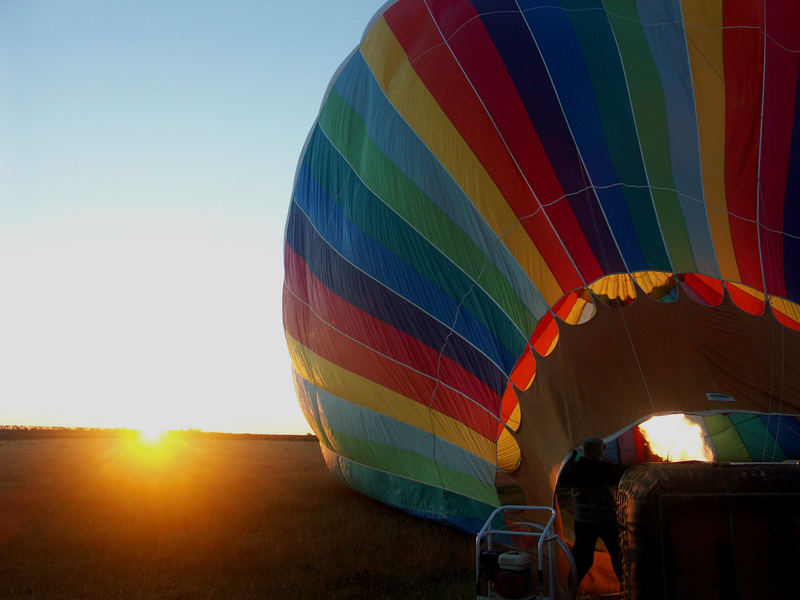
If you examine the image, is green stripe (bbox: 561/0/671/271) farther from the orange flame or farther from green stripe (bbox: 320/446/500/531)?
the orange flame

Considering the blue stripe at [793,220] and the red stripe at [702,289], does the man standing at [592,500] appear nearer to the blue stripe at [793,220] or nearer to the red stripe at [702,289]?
the blue stripe at [793,220]

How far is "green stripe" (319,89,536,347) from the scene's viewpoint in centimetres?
438

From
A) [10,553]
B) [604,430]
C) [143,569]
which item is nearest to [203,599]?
[143,569]

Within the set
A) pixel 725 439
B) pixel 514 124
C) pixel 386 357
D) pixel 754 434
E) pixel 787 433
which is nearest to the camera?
pixel 514 124

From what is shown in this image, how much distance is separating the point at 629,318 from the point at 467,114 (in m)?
1.81

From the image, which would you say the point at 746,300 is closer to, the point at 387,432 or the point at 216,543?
the point at 387,432

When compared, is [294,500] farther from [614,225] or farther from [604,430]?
[614,225]

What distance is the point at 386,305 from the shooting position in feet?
16.6

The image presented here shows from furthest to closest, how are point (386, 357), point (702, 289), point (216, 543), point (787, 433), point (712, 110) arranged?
point (787, 433) → point (702, 289) → point (386, 357) → point (216, 543) → point (712, 110)

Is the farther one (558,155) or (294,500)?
(294,500)

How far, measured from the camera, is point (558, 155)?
4340mm

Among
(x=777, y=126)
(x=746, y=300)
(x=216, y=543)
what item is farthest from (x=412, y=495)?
(x=777, y=126)

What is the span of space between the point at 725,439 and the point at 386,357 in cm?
482

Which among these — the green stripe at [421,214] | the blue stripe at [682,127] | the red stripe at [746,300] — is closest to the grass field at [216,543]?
the green stripe at [421,214]
